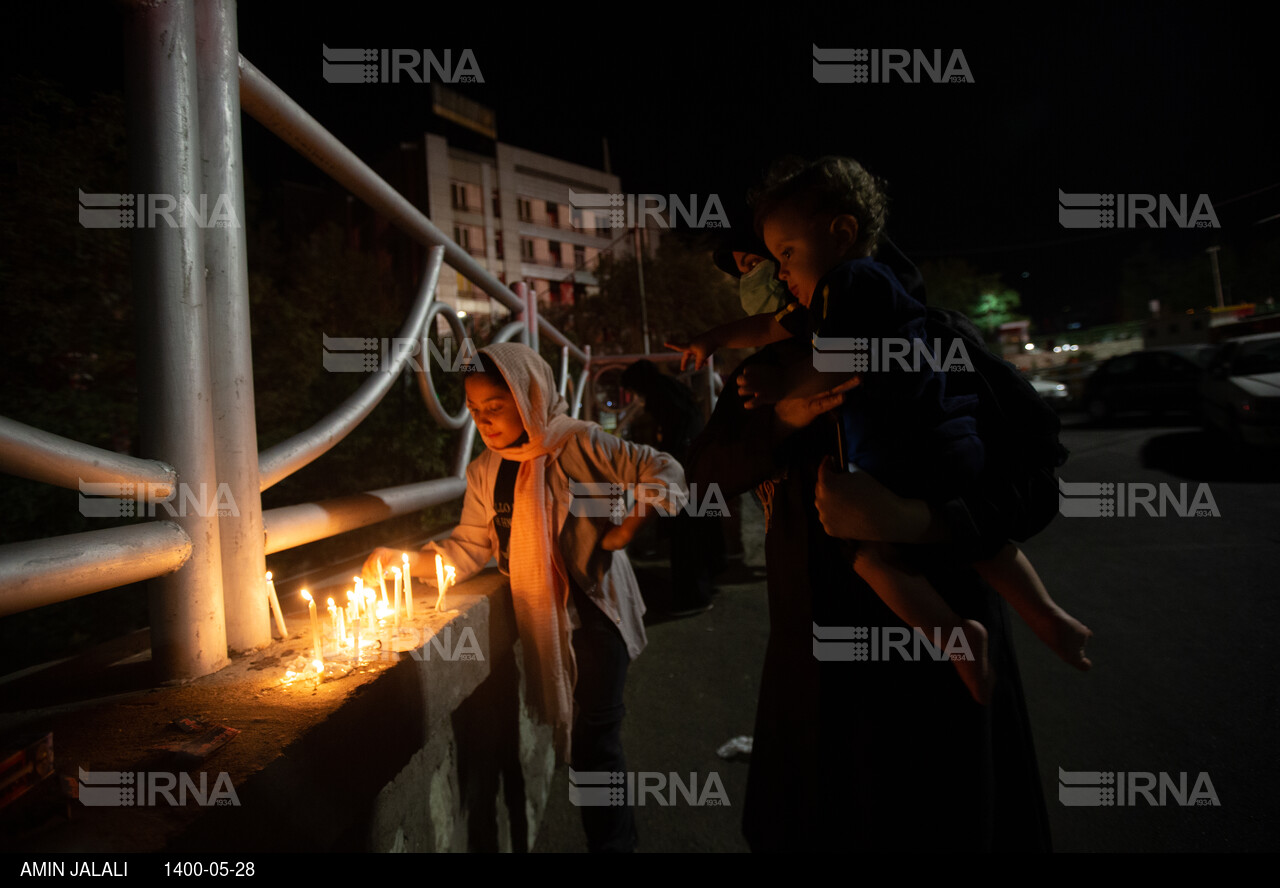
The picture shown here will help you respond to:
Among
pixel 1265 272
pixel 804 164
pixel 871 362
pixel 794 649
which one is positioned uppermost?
pixel 1265 272

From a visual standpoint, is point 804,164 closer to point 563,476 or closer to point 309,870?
point 563,476

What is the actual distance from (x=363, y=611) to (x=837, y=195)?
7.00ft

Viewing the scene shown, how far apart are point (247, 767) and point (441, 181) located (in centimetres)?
4477

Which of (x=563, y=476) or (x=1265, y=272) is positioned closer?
(x=563, y=476)

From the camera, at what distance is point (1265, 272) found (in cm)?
4291

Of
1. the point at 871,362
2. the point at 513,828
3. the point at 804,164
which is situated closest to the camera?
the point at 871,362

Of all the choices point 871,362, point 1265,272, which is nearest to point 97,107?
point 871,362

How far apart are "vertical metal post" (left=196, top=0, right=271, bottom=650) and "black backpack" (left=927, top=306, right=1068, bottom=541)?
1.77 meters

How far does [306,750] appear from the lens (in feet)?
4.64
